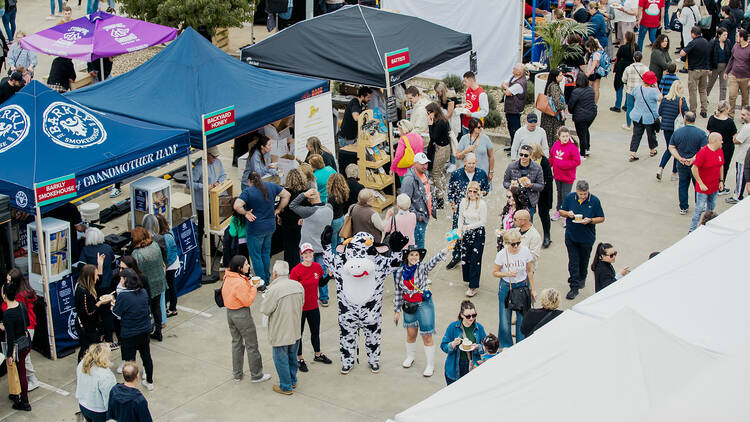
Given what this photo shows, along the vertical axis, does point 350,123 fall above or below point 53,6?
above

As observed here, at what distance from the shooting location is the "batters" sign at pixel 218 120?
11.3m

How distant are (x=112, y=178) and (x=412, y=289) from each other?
3568mm

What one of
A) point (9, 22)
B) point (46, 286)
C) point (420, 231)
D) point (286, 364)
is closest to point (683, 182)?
point (420, 231)

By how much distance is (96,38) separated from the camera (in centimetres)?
1562

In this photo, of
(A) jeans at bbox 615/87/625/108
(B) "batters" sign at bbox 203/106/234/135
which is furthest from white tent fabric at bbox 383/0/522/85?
(B) "batters" sign at bbox 203/106/234/135

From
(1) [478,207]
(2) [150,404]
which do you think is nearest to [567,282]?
(1) [478,207]

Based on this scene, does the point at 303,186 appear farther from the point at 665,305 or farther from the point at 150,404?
the point at 665,305

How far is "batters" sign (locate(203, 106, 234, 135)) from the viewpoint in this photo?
11.3 metres

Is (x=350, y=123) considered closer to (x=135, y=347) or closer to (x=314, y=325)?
(x=314, y=325)

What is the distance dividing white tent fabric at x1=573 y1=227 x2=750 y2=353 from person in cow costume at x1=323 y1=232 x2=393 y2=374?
7.61 feet

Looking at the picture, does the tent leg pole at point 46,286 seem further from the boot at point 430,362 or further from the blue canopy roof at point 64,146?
the boot at point 430,362

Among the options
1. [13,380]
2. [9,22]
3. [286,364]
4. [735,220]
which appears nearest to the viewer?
[735,220]

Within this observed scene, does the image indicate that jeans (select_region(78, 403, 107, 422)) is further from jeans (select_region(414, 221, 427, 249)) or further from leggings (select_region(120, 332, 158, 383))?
jeans (select_region(414, 221, 427, 249))

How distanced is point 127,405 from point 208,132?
4778 mm
